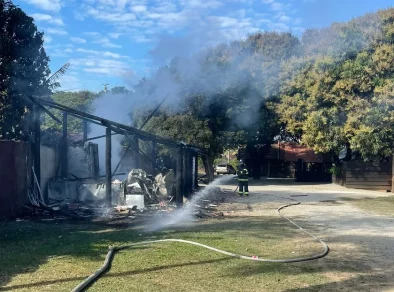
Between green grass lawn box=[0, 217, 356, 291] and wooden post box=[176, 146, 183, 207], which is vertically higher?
wooden post box=[176, 146, 183, 207]

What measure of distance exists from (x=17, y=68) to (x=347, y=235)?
11.0 m

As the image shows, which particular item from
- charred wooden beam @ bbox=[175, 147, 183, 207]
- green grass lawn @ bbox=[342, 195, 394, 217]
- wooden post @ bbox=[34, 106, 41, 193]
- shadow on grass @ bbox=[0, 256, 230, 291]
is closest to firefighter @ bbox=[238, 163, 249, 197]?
green grass lawn @ bbox=[342, 195, 394, 217]

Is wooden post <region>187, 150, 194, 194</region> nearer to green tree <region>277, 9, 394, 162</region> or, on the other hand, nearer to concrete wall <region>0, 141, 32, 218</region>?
concrete wall <region>0, 141, 32, 218</region>

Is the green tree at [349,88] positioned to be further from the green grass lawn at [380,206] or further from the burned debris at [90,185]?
the burned debris at [90,185]

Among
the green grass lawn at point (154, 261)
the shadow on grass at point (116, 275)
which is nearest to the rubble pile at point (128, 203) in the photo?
the green grass lawn at point (154, 261)

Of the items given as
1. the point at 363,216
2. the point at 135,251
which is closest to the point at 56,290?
the point at 135,251

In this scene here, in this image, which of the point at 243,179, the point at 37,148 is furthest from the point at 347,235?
the point at 243,179

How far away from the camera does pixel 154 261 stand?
21.4 ft

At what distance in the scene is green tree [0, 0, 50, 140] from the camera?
44.3 feet

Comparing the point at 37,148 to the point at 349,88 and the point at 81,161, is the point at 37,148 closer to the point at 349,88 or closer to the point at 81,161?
the point at 81,161

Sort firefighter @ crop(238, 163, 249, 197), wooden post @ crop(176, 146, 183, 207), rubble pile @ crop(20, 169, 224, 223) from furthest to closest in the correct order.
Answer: firefighter @ crop(238, 163, 249, 197) < wooden post @ crop(176, 146, 183, 207) < rubble pile @ crop(20, 169, 224, 223)

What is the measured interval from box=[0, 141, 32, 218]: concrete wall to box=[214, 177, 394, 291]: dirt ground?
5.99m

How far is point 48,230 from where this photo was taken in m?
9.48

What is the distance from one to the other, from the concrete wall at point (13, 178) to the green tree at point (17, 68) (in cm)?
213
